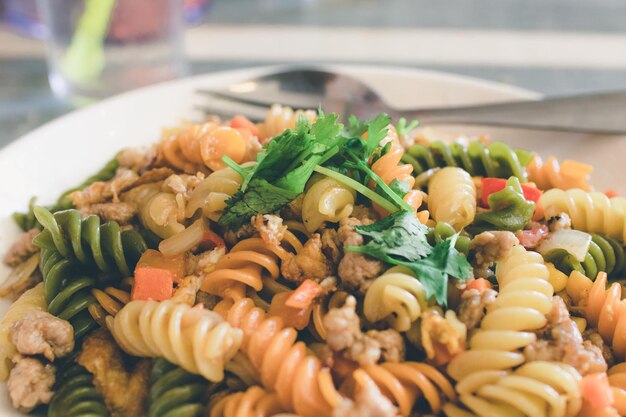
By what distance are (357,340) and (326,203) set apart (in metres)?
0.52

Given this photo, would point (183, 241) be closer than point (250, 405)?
No

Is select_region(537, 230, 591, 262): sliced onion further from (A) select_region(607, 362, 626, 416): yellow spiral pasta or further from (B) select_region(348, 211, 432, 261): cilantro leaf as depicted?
(B) select_region(348, 211, 432, 261): cilantro leaf

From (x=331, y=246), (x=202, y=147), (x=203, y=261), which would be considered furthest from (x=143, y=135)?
(x=331, y=246)

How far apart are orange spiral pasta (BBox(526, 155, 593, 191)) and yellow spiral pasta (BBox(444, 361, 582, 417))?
1172 mm

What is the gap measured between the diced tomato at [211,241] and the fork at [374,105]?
1253mm

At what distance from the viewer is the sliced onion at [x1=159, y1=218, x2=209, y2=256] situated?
2.56m

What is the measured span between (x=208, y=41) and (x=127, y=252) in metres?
3.71

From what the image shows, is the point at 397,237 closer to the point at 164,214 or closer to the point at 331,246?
the point at 331,246

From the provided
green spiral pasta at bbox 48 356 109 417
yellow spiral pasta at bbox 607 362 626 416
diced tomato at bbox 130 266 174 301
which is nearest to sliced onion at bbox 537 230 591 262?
yellow spiral pasta at bbox 607 362 626 416

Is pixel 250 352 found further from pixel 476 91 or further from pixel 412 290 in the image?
pixel 476 91

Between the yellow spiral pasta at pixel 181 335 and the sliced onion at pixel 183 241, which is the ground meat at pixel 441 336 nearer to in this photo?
the yellow spiral pasta at pixel 181 335

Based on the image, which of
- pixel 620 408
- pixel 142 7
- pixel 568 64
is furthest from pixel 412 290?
pixel 568 64

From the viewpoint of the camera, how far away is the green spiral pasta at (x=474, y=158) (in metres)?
2.98

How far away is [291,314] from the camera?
2.36m
